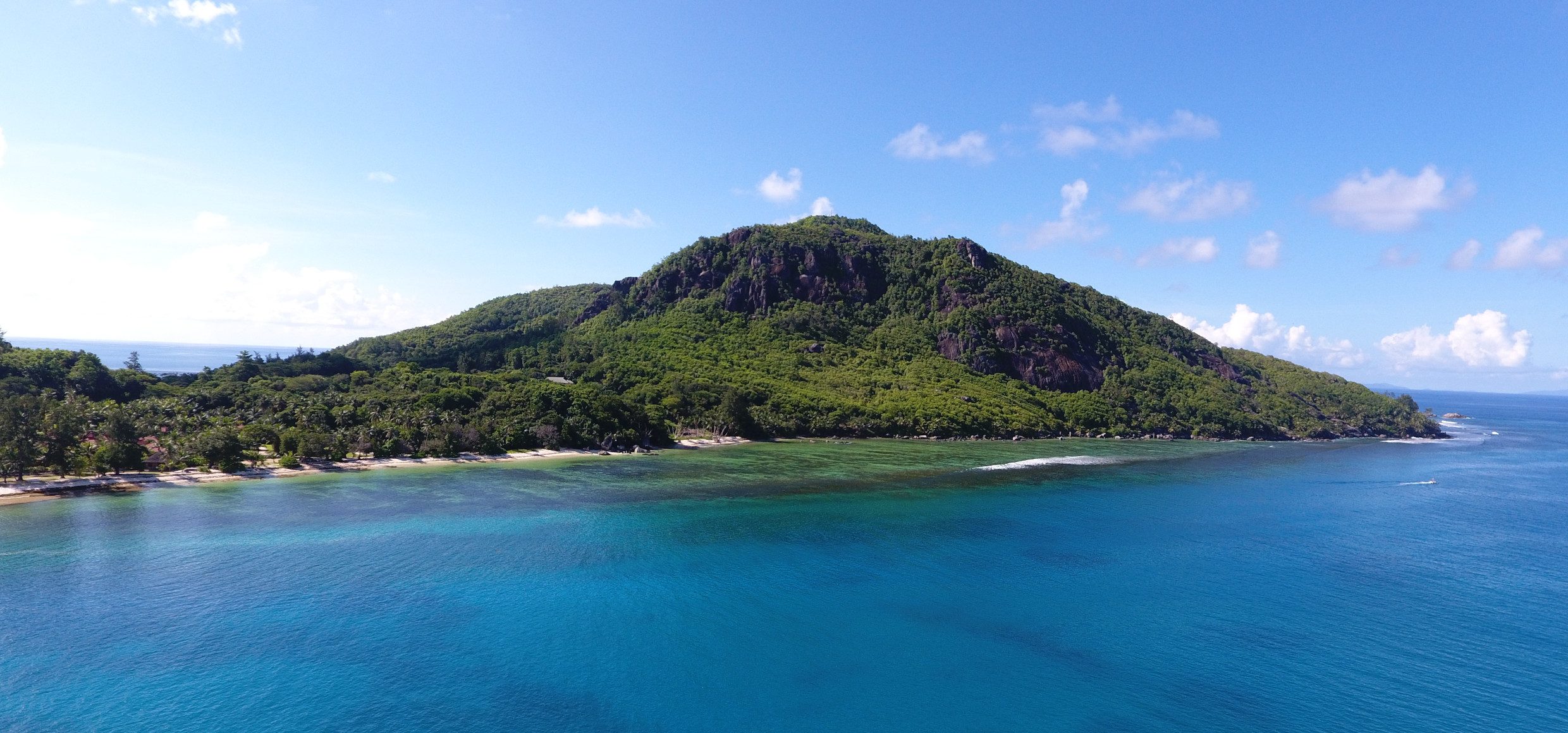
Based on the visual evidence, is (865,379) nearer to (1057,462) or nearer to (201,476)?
(1057,462)

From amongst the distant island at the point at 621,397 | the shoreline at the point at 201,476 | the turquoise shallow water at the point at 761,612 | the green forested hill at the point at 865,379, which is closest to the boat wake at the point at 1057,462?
the turquoise shallow water at the point at 761,612

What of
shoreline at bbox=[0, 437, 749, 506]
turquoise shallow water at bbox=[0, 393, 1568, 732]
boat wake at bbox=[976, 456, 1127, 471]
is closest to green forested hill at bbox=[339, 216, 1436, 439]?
boat wake at bbox=[976, 456, 1127, 471]

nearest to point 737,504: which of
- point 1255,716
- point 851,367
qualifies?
point 1255,716

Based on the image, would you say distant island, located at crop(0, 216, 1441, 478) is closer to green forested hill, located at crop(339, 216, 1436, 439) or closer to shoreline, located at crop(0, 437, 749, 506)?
green forested hill, located at crop(339, 216, 1436, 439)

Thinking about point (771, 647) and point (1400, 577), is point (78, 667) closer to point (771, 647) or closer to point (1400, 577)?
point (771, 647)

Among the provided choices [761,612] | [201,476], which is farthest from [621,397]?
[761,612]

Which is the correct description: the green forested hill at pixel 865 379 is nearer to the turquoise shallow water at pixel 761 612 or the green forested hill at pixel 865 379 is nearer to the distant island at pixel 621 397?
the distant island at pixel 621 397

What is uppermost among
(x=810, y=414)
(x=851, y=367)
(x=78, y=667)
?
(x=851, y=367)
